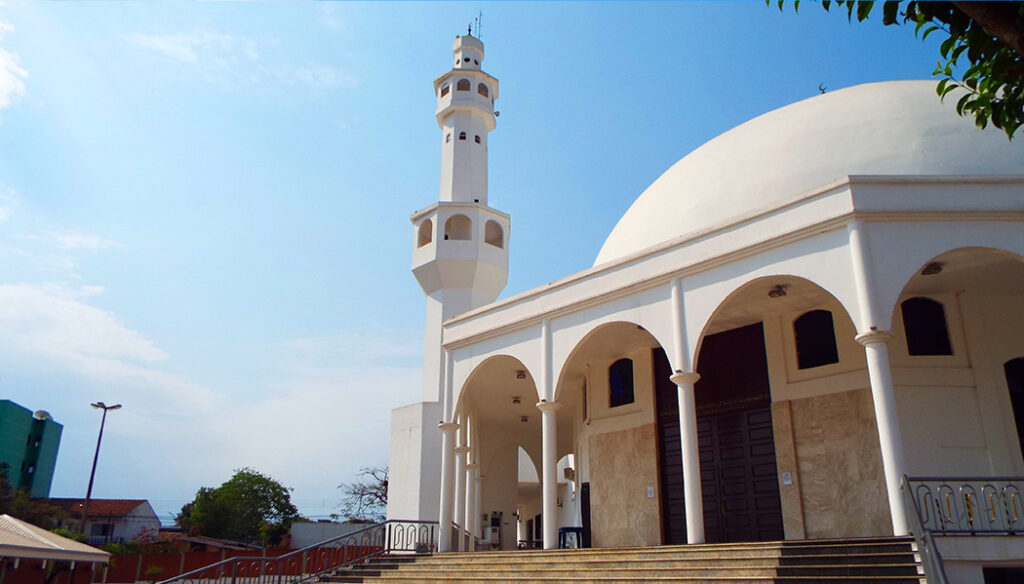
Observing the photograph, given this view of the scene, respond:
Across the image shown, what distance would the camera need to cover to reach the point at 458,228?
2305 cm

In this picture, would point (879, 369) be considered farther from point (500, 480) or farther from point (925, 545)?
point (500, 480)

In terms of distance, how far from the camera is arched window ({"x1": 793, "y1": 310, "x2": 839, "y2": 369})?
1325 centimetres

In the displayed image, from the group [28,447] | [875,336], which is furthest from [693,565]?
[28,447]

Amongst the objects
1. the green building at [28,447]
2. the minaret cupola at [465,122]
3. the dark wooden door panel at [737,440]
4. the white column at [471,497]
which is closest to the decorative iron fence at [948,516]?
the dark wooden door panel at [737,440]

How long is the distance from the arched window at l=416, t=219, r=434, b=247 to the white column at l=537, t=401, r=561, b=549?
9.54m

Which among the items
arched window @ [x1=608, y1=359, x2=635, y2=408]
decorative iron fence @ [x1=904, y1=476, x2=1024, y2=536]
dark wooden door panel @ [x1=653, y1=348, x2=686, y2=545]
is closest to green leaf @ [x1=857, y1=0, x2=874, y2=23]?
decorative iron fence @ [x1=904, y1=476, x2=1024, y2=536]

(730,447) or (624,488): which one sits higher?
(730,447)

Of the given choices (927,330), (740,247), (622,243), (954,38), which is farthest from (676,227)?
(954,38)

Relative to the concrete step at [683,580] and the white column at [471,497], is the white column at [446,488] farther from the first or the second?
the concrete step at [683,580]

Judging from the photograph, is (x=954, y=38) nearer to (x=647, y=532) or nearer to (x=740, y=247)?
(x=740, y=247)

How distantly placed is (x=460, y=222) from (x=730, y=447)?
1149 cm

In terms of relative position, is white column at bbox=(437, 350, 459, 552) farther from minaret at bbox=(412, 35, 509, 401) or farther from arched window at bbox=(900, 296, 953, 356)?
arched window at bbox=(900, 296, 953, 356)

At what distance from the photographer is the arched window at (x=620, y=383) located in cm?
1608

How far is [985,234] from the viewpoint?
413 inches
